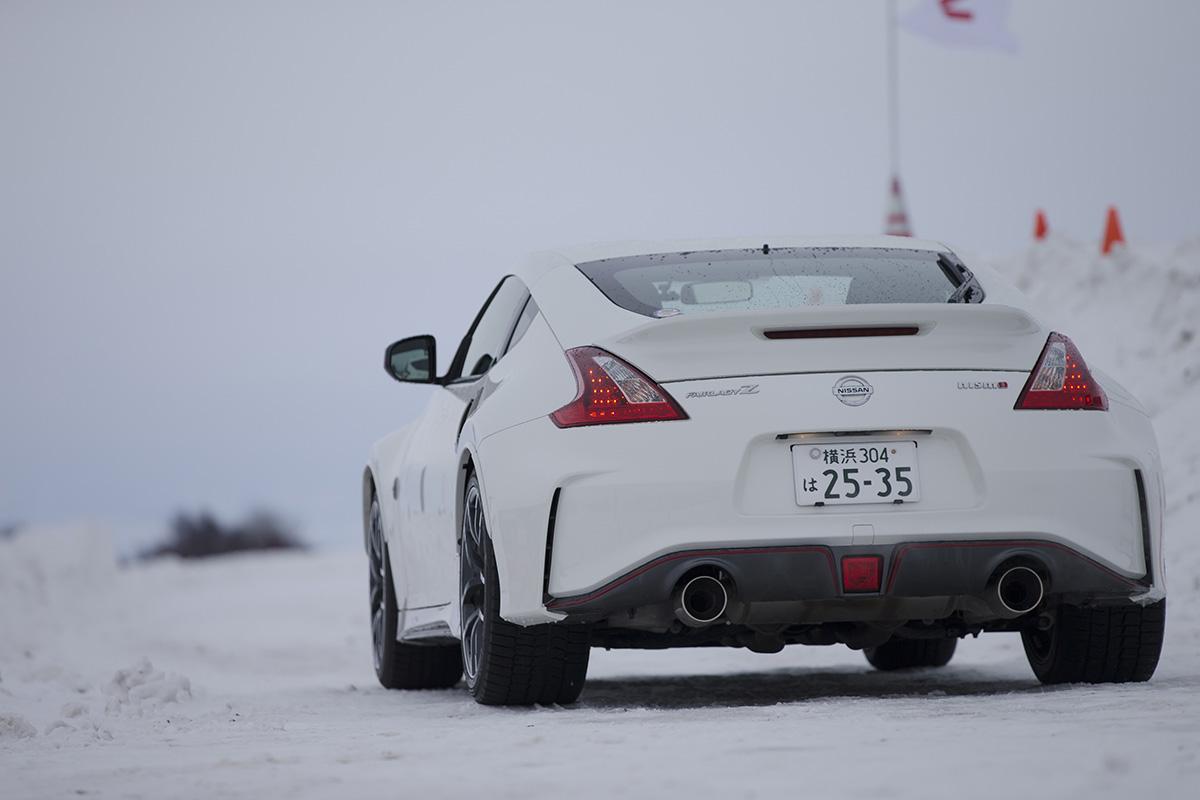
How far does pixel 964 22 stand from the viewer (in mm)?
30016

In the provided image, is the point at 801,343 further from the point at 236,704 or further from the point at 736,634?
the point at 236,704

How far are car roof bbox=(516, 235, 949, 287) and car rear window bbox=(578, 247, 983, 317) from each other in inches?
3.3

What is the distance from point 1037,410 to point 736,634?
3.77 ft

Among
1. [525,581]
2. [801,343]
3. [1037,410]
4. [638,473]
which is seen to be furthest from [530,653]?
[1037,410]

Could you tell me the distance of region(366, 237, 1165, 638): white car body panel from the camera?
5086mm

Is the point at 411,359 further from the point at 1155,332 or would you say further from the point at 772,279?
the point at 1155,332

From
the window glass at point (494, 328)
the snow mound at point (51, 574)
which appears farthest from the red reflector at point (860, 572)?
the snow mound at point (51, 574)

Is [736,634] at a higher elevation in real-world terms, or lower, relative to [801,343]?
lower

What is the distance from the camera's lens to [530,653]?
5.67 meters

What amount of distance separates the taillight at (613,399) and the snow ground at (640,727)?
0.84 meters

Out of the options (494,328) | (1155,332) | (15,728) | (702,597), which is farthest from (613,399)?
(1155,332)

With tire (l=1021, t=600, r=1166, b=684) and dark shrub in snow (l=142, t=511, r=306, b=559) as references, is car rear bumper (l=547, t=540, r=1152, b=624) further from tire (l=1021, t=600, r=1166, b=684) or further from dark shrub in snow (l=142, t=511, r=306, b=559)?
dark shrub in snow (l=142, t=511, r=306, b=559)

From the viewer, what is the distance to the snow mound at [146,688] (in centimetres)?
730

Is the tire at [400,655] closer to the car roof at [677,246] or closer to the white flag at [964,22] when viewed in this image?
the car roof at [677,246]
